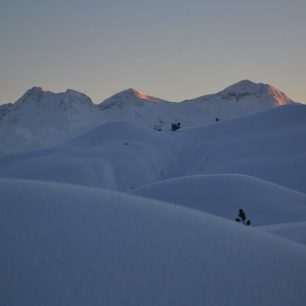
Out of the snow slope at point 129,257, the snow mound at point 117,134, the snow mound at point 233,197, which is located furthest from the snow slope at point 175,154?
the snow slope at point 129,257

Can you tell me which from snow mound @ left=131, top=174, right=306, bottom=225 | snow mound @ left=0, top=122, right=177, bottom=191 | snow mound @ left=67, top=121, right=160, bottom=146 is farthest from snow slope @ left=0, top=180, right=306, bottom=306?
snow mound @ left=67, top=121, right=160, bottom=146

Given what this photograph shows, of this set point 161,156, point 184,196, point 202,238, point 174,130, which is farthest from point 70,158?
point 202,238

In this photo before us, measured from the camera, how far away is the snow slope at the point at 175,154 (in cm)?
2161

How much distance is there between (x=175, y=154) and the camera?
29047mm

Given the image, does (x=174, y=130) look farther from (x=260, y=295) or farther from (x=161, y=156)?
(x=260, y=295)

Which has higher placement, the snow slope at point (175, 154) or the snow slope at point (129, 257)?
the snow slope at point (175, 154)

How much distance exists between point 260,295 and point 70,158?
67.7 ft

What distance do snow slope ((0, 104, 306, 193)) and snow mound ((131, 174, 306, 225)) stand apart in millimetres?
6810

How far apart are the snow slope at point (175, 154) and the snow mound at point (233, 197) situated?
6.81 m

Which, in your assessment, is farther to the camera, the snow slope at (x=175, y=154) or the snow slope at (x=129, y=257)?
the snow slope at (x=175, y=154)

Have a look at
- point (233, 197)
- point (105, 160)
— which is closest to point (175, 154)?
point (105, 160)

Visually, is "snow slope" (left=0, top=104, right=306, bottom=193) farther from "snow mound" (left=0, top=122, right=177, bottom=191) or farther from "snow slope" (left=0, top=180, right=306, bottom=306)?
"snow slope" (left=0, top=180, right=306, bottom=306)

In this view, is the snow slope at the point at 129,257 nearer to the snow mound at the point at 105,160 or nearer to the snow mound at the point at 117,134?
the snow mound at the point at 105,160

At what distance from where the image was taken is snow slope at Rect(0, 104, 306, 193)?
2161 cm
